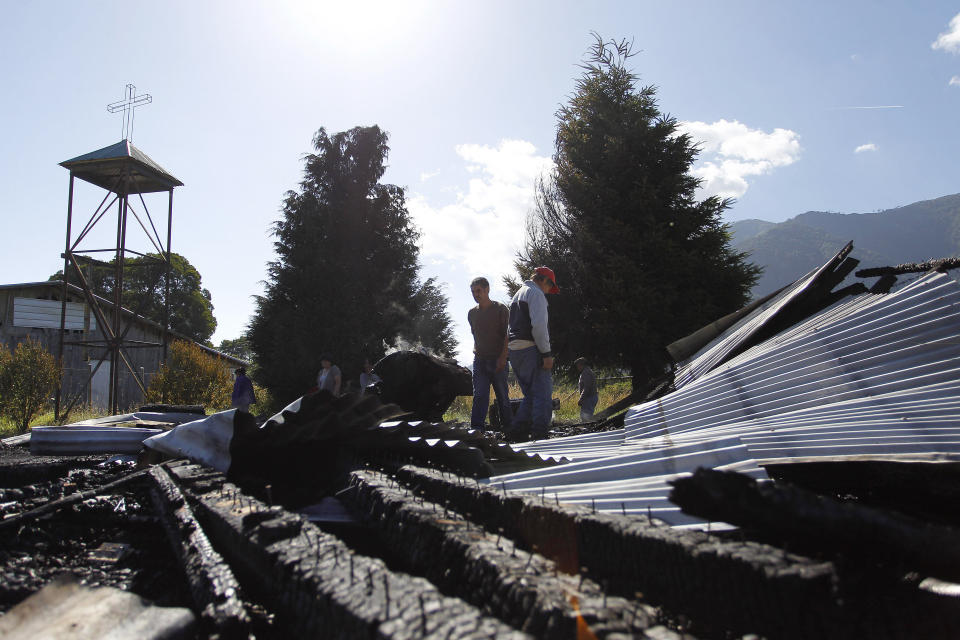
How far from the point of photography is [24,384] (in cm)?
1284

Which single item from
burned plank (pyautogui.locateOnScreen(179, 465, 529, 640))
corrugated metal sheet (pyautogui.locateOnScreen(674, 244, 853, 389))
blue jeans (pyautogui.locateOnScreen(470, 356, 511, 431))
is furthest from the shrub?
burned plank (pyautogui.locateOnScreen(179, 465, 529, 640))

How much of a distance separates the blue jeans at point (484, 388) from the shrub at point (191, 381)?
12211 mm

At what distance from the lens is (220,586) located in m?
1.60

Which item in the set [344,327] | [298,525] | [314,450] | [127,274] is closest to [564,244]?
[344,327]

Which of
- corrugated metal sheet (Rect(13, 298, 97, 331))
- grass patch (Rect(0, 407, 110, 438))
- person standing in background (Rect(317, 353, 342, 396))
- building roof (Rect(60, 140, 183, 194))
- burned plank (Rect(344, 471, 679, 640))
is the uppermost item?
building roof (Rect(60, 140, 183, 194))

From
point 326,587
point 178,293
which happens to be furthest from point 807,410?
point 178,293

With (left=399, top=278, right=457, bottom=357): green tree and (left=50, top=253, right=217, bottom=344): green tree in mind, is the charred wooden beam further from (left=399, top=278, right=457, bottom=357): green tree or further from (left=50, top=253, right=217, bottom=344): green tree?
(left=50, top=253, right=217, bottom=344): green tree

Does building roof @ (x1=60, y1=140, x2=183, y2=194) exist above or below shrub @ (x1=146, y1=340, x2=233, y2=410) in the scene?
above

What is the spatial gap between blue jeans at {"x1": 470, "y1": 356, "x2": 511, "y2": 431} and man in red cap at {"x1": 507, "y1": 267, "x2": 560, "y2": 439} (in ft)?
1.02

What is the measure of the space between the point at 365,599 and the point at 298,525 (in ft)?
2.25

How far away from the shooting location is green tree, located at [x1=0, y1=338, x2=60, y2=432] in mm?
12758

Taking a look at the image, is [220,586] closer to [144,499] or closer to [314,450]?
[314,450]

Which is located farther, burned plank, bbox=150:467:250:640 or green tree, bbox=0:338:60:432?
green tree, bbox=0:338:60:432

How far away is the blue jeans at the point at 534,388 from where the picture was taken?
5.40m
